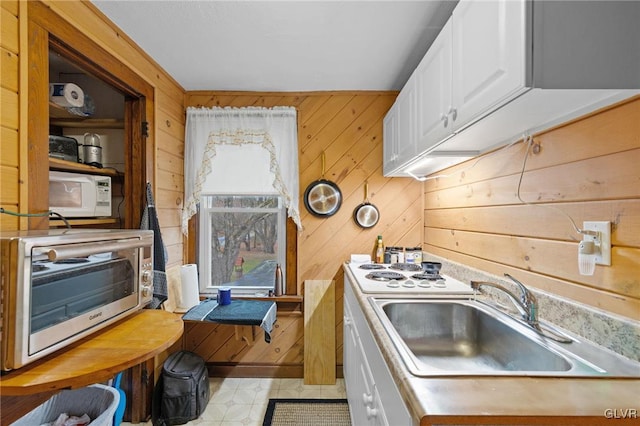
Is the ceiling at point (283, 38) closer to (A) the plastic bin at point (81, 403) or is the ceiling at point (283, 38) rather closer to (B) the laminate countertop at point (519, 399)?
(B) the laminate countertop at point (519, 399)

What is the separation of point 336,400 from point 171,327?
1.58 m

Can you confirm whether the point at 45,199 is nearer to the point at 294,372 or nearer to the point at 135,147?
the point at 135,147

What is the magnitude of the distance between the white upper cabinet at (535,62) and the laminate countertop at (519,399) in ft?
2.59

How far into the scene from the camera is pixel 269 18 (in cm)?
170

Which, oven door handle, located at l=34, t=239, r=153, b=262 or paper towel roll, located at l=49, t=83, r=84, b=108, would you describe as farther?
paper towel roll, located at l=49, t=83, r=84, b=108

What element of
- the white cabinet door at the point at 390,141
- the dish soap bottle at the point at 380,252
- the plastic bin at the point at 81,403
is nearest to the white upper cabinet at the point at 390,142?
the white cabinet door at the point at 390,141

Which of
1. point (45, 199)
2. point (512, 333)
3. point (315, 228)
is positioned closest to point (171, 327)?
point (45, 199)

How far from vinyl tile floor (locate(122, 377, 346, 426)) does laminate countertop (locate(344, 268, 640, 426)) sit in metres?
1.73

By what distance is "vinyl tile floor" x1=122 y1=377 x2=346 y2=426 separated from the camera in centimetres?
210

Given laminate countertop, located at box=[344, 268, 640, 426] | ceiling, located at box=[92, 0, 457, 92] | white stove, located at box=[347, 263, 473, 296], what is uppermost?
ceiling, located at box=[92, 0, 457, 92]

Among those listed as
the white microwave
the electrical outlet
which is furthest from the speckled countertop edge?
the white microwave

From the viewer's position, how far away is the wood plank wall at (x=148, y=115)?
1201 mm

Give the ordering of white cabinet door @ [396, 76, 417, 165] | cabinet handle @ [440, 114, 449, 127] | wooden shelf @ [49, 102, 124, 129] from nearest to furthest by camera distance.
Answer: cabinet handle @ [440, 114, 449, 127]
white cabinet door @ [396, 76, 417, 165]
wooden shelf @ [49, 102, 124, 129]

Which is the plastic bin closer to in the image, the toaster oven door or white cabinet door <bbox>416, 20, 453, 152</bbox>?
the toaster oven door
